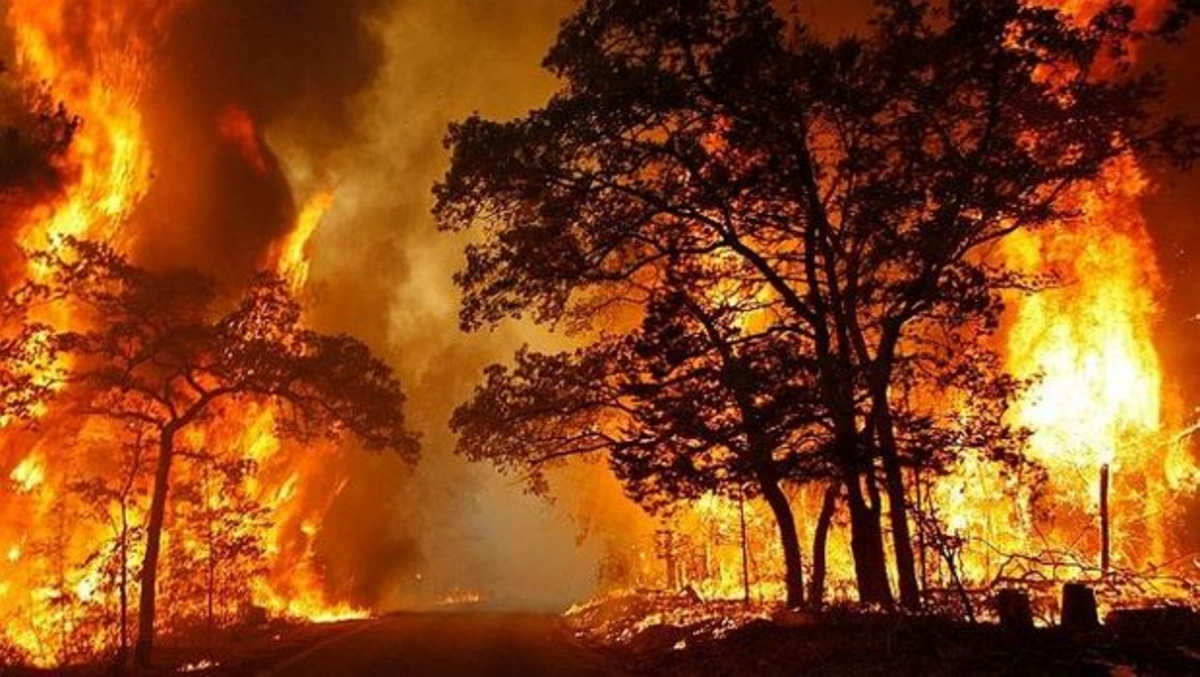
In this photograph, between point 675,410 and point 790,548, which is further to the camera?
point 790,548

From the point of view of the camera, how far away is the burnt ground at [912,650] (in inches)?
404

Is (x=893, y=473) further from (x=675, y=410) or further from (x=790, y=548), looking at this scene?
(x=790, y=548)

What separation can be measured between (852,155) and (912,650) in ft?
28.8

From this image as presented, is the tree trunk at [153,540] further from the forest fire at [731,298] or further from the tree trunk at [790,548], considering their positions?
the tree trunk at [790,548]

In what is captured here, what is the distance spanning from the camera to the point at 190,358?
21906 millimetres

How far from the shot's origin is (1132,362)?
37844 millimetres

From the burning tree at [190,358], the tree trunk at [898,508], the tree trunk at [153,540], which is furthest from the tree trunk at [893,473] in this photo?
the tree trunk at [153,540]

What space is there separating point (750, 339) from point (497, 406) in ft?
19.6

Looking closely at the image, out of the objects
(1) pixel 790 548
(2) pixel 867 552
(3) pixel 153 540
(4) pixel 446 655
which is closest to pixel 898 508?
(2) pixel 867 552

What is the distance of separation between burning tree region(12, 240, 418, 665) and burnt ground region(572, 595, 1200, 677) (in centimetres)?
1042

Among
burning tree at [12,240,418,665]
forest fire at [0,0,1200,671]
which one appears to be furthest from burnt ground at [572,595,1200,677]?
burning tree at [12,240,418,665]

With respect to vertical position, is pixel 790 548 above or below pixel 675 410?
below

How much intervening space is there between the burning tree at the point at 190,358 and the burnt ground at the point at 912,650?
10420 millimetres

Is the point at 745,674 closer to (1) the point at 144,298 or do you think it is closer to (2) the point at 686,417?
(2) the point at 686,417
